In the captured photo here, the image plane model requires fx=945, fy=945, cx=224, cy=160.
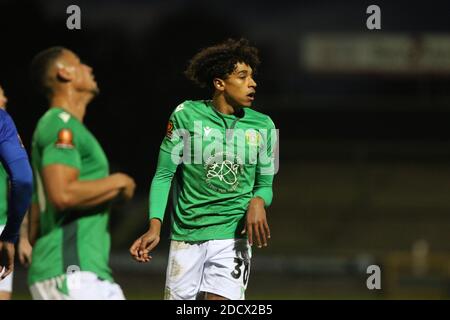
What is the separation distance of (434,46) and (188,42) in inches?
373

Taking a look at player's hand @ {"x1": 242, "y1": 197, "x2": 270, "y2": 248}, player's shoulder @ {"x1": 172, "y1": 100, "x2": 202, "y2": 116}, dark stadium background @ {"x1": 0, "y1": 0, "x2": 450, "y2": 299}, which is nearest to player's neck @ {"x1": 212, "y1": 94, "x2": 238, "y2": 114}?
player's shoulder @ {"x1": 172, "y1": 100, "x2": 202, "y2": 116}

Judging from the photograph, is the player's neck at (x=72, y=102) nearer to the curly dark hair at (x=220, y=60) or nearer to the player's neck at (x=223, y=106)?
the curly dark hair at (x=220, y=60)

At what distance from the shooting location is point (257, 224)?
18.4 ft

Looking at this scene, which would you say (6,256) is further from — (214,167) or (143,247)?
(214,167)

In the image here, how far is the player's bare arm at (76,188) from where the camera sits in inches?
232

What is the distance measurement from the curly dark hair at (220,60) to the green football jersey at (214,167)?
0.88 ft

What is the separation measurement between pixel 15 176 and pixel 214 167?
4.54ft

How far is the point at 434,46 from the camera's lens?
3616 centimetres

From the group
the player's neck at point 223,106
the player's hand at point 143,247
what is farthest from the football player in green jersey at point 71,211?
Result: the player's neck at point 223,106

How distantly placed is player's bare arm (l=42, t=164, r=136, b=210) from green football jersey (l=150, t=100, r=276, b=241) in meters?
0.37

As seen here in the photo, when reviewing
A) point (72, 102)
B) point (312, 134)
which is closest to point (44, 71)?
point (72, 102)

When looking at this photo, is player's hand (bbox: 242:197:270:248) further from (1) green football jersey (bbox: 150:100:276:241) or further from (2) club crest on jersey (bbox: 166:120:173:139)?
(2) club crest on jersey (bbox: 166:120:173:139)

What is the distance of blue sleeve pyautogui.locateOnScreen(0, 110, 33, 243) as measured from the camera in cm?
497
